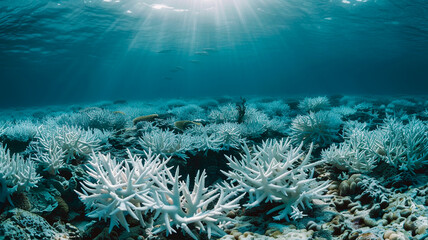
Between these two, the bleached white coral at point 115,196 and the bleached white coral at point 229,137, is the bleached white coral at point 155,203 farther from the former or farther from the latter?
the bleached white coral at point 229,137

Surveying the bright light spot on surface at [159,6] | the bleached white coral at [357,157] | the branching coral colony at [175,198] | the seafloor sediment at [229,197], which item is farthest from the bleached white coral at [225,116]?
the bright light spot on surface at [159,6]

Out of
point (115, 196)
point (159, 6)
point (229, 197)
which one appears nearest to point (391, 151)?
point (229, 197)

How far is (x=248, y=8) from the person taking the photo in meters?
23.2

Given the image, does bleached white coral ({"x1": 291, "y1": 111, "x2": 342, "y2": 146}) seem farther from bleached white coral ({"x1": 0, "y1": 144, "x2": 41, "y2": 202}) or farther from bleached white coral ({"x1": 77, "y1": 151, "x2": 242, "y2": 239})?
bleached white coral ({"x1": 0, "y1": 144, "x2": 41, "y2": 202})

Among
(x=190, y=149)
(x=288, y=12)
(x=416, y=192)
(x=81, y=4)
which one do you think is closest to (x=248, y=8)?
(x=288, y=12)

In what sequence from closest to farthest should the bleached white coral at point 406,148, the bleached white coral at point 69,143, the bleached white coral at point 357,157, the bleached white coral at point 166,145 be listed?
the bleached white coral at point 406,148 < the bleached white coral at point 357,157 < the bleached white coral at point 69,143 < the bleached white coral at point 166,145

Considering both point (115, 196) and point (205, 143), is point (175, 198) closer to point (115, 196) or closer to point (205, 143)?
point (115, 196)

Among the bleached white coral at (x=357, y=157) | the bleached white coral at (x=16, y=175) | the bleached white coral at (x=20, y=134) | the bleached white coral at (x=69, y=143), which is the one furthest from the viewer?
the bleached white coral at (x=20, y=134)

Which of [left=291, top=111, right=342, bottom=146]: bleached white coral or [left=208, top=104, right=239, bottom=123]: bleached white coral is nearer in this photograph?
[left=291, top=111, right=342, bottom=146]: bleached white coral

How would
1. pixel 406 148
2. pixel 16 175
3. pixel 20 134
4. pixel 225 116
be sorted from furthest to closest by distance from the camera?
pixel 225 116 < pixel 20 134 < pixel 406 148 < pixel 16 175

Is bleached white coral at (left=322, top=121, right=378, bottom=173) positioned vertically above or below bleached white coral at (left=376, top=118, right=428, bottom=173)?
below

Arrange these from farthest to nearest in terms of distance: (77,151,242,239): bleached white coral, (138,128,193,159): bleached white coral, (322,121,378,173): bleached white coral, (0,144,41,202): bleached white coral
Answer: (138,128,193,159): bleached white coral < (322,121,378,173): bleached white coral < (0,144,41,202): bleached white coral < (77,151,242,239): bleached white coral

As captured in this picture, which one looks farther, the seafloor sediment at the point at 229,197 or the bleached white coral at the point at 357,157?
the bleached white coral at the point at 357,157

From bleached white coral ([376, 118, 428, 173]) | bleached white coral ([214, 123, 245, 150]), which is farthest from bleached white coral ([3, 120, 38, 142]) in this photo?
bleached white coral ([376, 118, 428, 173])
